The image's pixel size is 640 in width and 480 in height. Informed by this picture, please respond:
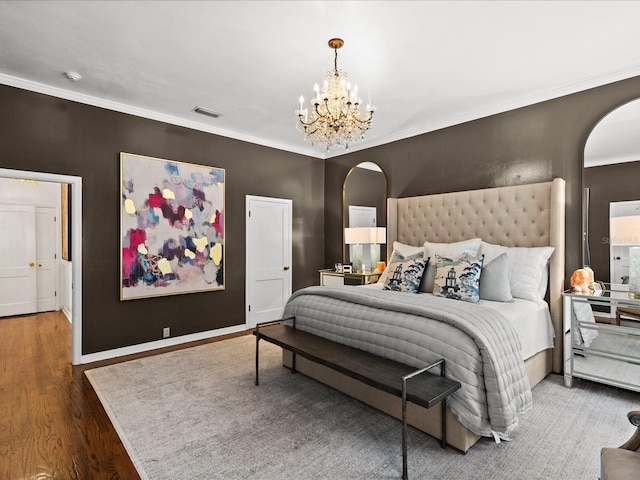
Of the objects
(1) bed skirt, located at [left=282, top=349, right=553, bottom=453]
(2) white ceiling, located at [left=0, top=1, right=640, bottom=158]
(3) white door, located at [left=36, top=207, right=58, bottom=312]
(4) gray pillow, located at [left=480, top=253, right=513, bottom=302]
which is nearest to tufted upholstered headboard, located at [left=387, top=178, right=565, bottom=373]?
(1) bed skirt, located at [left=282, top=349, right=553, bottom=453]

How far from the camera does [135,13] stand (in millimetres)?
2365

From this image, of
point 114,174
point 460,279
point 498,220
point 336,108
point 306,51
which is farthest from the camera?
point 114,174

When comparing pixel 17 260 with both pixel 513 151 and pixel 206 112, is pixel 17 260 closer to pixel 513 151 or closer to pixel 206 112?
pixel 206 112

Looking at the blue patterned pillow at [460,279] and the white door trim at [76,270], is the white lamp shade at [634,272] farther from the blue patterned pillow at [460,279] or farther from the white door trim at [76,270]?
the white door trim at [76,270]

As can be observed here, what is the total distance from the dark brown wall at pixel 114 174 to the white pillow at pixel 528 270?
342 cm

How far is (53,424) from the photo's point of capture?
2508mm

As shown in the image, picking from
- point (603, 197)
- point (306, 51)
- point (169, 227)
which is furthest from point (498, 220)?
point (169, 227)

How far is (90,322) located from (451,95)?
4624 millimetres

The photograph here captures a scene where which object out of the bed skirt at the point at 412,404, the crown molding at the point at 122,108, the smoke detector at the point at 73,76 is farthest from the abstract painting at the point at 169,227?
the bed skirt at the point at 412,404

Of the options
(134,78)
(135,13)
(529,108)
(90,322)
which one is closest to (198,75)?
(134,78)

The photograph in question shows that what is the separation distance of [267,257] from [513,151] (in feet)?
11.7

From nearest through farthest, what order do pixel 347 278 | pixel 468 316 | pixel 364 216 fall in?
pixel 468 316 → pixel 347 278 → pixel 364 216

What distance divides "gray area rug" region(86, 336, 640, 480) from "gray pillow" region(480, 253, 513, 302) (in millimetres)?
858

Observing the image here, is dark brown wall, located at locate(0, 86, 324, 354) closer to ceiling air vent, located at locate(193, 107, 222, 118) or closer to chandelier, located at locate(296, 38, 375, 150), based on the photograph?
ceiling air vent, located at locate(193, 107, 222, 118)
